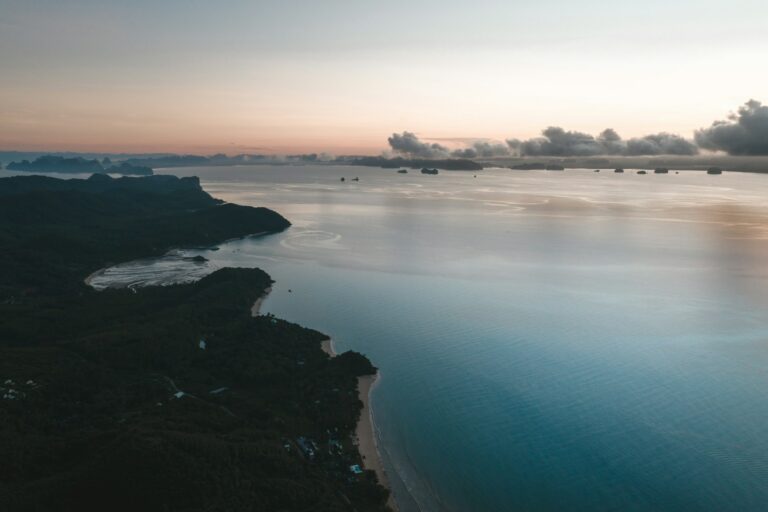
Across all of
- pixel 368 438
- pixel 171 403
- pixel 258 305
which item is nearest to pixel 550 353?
pixel 368 438

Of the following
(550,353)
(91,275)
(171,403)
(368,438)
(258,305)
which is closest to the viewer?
(171,403)

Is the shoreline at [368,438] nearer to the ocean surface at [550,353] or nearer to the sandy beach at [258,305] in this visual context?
the ocean surface at [550,353]

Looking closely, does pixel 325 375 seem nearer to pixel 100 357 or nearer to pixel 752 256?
pixel 100 357

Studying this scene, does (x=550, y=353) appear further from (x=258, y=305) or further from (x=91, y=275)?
(x=91, y=275)

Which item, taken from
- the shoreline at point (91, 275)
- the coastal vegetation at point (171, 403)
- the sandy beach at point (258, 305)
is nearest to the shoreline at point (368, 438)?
the coastal vegetation at point (171, 403)

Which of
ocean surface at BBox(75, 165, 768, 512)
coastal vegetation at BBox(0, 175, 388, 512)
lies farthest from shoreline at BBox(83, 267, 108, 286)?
coastal vegetation at BBox(0, 175, 388, 512)

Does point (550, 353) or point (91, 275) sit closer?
point (550, 353)
